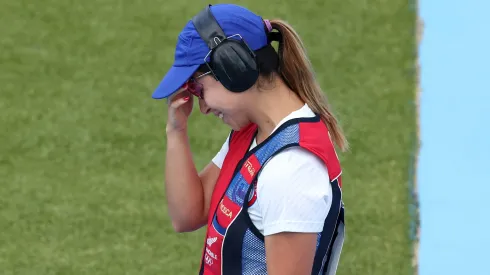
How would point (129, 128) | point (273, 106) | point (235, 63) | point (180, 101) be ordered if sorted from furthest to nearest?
1. point (129, 128)
2. point (180, 101)
3. point (273, 106)
4. point (235, 63)

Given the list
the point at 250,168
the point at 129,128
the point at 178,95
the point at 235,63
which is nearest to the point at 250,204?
the point at 250,168

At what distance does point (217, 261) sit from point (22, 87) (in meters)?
3.86

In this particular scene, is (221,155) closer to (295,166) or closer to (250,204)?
(250,204)

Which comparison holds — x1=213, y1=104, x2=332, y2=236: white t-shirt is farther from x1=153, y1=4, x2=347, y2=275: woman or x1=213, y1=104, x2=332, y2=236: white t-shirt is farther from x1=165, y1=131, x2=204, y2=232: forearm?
x1=165, y1=131, x2=204, y2=232: forearm

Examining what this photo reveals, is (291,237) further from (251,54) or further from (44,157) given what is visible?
(44,157)

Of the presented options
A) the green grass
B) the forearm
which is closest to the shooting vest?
the forearm

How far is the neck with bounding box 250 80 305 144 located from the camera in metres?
2.66

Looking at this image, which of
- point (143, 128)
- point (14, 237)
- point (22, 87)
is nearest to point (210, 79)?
point (14, 237)

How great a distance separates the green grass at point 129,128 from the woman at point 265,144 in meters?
2.42

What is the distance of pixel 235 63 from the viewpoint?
101 inches

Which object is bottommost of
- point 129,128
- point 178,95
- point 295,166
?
point 129,128

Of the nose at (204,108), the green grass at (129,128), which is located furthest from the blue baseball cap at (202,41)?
the green grass at (129,128)

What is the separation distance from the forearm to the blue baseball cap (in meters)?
0.44

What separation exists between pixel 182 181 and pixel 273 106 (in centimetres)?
58
